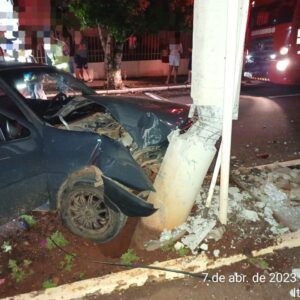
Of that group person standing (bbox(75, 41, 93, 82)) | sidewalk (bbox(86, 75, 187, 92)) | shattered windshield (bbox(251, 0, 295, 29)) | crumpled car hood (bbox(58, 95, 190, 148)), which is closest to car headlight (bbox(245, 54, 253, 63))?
shattered windshield (bbox(251, 0, 295, 29))

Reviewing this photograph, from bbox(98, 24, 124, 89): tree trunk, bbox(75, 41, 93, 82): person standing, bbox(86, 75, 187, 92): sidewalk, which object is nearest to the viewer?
bbox(98, 24, 124, 89): tree trunk

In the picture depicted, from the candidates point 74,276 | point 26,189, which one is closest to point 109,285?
point 74,276

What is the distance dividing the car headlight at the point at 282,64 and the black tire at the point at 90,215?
854cm

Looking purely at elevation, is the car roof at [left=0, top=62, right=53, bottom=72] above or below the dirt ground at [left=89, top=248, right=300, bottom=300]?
above

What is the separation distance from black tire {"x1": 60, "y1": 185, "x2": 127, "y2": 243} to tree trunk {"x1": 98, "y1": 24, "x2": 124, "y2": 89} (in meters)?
9.53

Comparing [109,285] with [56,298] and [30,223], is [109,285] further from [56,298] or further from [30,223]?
[30,223]

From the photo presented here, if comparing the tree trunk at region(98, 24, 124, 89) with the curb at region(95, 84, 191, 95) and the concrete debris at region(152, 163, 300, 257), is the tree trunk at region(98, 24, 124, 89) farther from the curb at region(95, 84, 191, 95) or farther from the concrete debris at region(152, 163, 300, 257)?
the concrete debris at region(152, 163, 300, 257)

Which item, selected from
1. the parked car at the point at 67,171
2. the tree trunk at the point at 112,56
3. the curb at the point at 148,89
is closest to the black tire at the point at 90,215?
the parked car at the point at 67,171

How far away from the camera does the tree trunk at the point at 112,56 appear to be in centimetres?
1234

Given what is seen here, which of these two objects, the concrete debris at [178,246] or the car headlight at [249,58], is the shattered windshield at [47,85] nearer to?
the concrete debris at [178,246]

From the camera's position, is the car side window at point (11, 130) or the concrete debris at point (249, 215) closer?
the car side window at point (11, 130)

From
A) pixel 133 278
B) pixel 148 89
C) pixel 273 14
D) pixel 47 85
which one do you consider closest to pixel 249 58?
pixel 273 14

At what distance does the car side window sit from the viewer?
337 cm

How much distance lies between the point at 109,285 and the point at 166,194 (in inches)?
38.4
